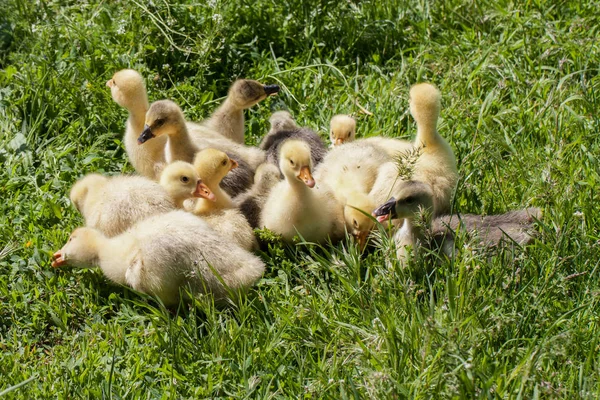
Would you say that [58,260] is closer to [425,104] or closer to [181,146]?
[181,146]

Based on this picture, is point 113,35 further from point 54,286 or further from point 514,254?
point 514,254

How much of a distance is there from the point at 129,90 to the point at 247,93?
795mm

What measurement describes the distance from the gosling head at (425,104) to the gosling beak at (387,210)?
80 cm

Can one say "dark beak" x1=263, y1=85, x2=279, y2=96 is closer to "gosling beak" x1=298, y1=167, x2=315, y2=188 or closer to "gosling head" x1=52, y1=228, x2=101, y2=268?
"gosling beak" x1=298, y1=167, x2=315, y2=188

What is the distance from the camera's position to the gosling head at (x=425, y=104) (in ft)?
17.5

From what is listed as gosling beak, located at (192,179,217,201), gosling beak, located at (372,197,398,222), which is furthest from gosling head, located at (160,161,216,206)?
gosling beak, located at (372,197,398,222)

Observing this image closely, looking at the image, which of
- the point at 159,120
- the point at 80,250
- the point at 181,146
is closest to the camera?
the point at 80,250

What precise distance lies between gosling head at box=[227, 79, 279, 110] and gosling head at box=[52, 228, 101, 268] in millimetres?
1637

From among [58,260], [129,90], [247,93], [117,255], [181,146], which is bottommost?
[58,260]

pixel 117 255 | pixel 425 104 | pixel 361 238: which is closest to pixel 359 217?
pixel 361 238

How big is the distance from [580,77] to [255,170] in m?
2.45

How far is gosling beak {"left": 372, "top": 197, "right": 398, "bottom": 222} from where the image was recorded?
4707 millimetres

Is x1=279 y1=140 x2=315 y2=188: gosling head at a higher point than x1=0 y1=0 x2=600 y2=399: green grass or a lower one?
higher

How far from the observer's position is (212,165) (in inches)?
204
